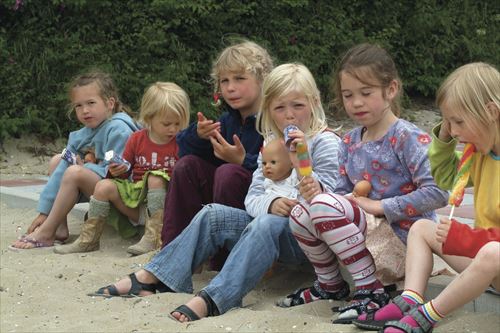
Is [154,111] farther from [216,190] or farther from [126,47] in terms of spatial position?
[126,47]

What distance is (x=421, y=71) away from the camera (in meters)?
10.3

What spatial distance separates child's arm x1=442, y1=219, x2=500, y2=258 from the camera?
268cm

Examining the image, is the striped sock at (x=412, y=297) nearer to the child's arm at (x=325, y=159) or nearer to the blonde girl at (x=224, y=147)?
the child's arm at (x=325, y=159)

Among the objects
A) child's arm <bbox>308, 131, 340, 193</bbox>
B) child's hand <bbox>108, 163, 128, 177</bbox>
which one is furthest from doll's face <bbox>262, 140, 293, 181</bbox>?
child's hand <bbox>108, 163, 128, 177</bbox>

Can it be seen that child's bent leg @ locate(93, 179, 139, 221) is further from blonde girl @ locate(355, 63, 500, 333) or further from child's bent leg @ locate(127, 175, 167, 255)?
blonde girl @ locate(355, 63, 500, 333)

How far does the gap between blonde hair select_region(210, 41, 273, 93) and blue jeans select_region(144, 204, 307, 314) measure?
719mm

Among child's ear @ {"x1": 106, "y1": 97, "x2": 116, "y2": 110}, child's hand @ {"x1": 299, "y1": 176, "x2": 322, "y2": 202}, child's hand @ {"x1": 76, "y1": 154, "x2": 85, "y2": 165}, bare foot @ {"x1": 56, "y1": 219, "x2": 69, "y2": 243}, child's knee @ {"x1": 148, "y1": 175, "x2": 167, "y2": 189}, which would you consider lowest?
bare foot @ {"x1": 56, "y1": 219, "x2": 69, "y2": 243}

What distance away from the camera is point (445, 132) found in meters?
2.95

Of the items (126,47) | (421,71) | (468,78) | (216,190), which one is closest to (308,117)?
(216,190)

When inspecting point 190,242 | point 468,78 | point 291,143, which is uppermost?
point 468,78

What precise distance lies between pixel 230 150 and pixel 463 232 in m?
1.44

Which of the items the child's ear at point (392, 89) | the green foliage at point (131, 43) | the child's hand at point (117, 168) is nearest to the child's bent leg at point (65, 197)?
the child's hand at point (117, 168)

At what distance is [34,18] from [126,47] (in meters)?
0.92

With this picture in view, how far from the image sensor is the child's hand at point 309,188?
3271 millimetres
